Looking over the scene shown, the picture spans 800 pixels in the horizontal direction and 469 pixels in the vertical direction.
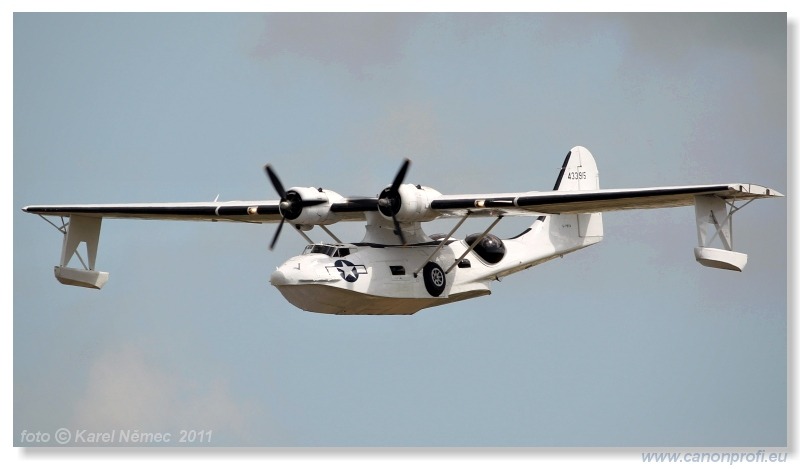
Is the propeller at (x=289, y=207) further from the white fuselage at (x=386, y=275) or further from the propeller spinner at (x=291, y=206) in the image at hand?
the white fuselage at (x=386, y=275)

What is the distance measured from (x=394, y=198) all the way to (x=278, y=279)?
122 inches

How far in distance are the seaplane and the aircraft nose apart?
0.02 meters

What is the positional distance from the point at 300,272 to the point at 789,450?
33.8 feet

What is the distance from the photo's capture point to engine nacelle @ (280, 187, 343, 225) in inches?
1393

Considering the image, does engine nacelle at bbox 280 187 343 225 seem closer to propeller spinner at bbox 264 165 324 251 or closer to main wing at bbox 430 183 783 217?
propeller spinner at bbox 264 165 324 251

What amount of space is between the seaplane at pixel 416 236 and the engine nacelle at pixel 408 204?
20 millimetres

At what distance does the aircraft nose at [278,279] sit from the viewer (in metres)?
33.5

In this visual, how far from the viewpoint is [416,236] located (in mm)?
36094

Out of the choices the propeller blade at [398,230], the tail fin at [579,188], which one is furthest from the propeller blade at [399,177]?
the tail fin at [579,188]

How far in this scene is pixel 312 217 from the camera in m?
35.5

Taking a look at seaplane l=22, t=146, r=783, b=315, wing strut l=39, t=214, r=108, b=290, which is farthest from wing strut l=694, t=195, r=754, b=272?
wing strut l=39, t=214, r=108, b=290
